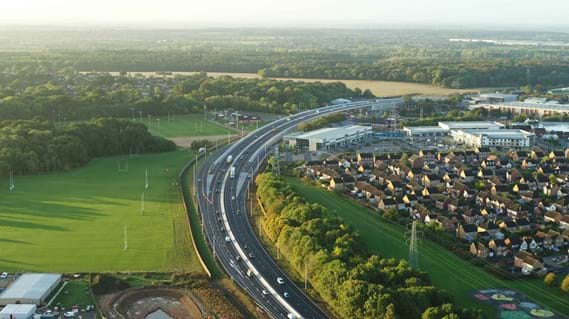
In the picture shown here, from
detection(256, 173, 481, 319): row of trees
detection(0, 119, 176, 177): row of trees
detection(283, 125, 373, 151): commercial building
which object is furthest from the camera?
detection(283, 125, 373, 151): commercial building

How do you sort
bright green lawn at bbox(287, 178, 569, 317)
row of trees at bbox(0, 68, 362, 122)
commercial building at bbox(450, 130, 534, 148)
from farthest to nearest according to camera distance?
row of trees at bbox(0, 68, 362, 122) → commercial building at bbox(450, 130, 534, 148) → bright green lawn at bbox(287, 178, 569, 317)

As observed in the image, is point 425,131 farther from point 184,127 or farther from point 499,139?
point 184,127

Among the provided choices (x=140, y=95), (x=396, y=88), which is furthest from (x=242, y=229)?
(x=396, y=88)

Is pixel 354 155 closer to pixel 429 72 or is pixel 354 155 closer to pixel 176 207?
pixel 176 207

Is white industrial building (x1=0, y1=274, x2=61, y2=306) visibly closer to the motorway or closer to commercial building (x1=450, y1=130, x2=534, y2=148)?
the motorway

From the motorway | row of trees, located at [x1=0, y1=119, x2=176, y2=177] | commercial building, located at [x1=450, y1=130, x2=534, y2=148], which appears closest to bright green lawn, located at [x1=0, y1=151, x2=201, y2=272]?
row of trees, located at [x1=0, y1=119, x2=176, y2=177]

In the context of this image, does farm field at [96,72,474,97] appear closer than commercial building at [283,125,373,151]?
No

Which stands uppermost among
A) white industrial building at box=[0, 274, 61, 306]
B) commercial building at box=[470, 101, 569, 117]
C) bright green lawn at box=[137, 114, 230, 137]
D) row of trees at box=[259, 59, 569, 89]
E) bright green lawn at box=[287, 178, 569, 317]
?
row of trees at box=[259, 59, 569, 89]
